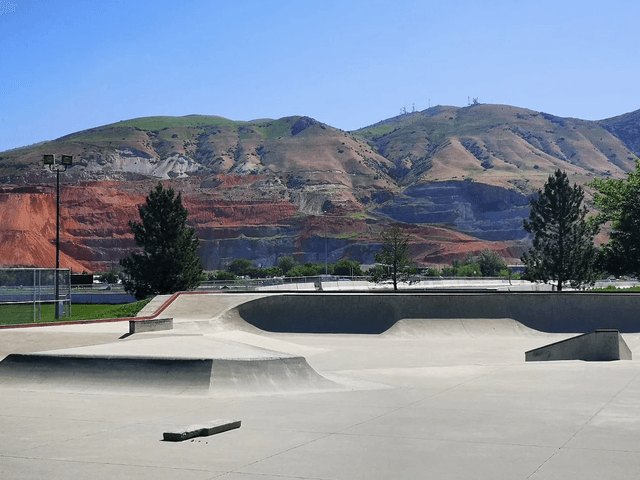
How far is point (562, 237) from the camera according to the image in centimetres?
5956

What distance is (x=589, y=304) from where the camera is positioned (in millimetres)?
30453

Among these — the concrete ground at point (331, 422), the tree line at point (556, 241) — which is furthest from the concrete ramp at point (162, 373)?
the tree line at point (556, 241)

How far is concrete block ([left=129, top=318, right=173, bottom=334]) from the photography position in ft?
79.8

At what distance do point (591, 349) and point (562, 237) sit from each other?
139 ft

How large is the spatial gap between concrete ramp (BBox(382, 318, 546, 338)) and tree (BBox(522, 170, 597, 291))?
29160 mm

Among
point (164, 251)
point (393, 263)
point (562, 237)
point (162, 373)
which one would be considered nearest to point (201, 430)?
point (162, 373)

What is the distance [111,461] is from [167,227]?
131 feet

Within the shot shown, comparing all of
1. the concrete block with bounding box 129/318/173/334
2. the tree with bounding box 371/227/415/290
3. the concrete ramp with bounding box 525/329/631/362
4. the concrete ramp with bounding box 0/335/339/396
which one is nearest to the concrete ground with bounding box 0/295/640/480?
the concrete ramp with bounding box 0/335/339/396

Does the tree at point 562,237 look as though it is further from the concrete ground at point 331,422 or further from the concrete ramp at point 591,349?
the concrete ground at point 331,422

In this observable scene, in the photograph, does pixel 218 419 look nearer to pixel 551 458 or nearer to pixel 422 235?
pixel 551 458

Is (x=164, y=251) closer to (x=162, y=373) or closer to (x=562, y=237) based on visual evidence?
(x=562, y=237)

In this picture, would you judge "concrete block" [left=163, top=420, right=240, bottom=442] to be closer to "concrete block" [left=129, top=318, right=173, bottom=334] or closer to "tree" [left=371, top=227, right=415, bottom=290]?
"concrete block" [left=129, top=318, right=173, bottom=334]

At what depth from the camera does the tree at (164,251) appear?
46506 mm

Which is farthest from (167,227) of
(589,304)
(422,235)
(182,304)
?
(422,235)
